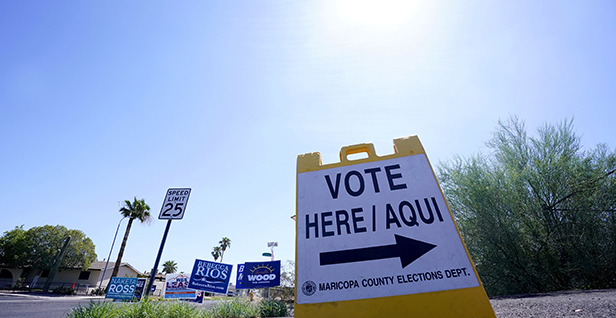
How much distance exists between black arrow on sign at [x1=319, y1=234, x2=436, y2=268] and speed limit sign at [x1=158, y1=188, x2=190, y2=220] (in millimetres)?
4988

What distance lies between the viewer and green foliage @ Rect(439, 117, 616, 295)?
659cm

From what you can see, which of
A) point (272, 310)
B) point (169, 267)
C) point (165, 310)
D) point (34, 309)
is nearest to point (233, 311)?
point (272, 310)

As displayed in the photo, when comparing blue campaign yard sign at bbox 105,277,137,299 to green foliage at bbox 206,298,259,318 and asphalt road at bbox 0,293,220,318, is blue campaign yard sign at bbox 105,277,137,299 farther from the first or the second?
green foliage at bbox 206,298,259,318

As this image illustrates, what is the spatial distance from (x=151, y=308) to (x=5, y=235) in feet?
149

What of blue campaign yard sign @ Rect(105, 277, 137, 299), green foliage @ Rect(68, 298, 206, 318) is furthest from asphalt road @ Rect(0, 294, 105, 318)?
green foliage @ Rect(68, 298, 206, 318)

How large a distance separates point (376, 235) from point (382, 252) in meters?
0.12

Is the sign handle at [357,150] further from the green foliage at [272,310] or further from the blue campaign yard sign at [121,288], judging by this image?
the blue campaign yard sign at [121,288]

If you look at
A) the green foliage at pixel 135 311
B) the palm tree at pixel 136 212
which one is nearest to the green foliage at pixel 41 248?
the palm tree at pixel 136 212

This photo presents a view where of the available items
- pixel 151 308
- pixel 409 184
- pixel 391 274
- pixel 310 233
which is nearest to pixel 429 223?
pixel 409 184

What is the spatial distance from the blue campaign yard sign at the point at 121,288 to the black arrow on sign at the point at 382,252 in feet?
50.0

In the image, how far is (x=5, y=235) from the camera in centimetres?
3272

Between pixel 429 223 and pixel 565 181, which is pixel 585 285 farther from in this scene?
pixel 429 223

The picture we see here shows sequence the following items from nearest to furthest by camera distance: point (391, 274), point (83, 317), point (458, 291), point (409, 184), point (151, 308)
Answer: point (458, 291) < point (391, 274) < point (409, 184) < point (83, 317) < point (151, 308)

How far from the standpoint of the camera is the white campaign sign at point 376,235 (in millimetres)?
1712
